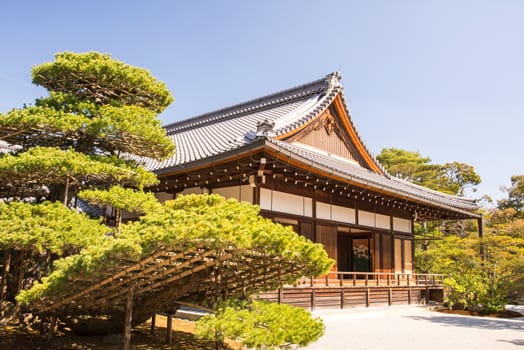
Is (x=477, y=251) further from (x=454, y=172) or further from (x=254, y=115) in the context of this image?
(x=454, y=172)

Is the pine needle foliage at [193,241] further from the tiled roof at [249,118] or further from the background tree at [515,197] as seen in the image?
the background tree at [515,197]

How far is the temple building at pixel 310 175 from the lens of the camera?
10.5 meters

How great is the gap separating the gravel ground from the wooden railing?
0.80 m

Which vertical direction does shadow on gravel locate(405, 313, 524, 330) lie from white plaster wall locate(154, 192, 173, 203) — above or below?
below

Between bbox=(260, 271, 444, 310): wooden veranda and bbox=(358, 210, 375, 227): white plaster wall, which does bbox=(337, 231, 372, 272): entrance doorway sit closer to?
bbox=(260, 271, 444, 310): wooden veranda

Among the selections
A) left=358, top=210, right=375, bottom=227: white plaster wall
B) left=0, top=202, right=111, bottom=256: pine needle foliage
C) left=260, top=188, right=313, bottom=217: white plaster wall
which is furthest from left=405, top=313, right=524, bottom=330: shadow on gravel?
left=0, top=202, right=111, bottom=256: pine needle foliage

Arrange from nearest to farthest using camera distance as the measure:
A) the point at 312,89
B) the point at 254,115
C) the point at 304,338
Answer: the point at 304,338 < the point at 312,89 < the point at 254,115

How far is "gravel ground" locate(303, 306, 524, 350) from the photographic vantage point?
8.41 m

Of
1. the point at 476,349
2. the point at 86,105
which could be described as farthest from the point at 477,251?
the point at 86,105

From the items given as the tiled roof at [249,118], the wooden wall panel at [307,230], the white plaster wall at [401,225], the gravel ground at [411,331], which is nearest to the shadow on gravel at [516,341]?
the gravel ground at [411,331]

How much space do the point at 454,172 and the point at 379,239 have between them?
22921 millimetres

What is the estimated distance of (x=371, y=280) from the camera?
1462 cm

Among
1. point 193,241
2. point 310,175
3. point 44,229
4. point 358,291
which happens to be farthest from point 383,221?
point 193,241

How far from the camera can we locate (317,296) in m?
12.1
